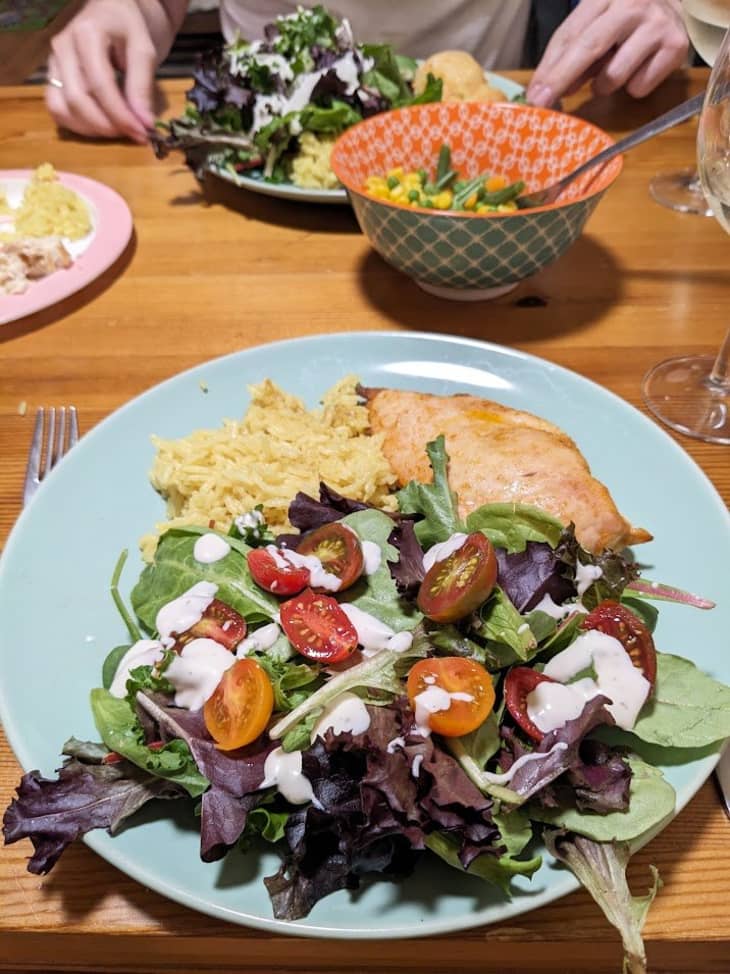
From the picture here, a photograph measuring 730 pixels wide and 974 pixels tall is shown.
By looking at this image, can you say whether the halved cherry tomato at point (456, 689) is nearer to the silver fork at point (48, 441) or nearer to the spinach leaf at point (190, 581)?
the spinach leaf at point (190, 581)

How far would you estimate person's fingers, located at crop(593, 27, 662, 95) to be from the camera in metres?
2.88

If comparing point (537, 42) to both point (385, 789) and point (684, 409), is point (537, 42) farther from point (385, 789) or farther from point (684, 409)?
point (385, 789)

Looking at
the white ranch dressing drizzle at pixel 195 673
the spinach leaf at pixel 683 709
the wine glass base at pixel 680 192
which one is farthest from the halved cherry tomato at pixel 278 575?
the wine glass base at pixel 680 192

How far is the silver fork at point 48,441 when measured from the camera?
5.42ft

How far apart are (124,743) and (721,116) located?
146 centimetres

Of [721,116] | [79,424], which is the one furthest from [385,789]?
[721,116]

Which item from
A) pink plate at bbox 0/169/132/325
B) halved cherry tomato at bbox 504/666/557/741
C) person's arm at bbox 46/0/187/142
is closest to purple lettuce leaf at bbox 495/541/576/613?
halved cherry tomato at bbox 504/666/557/741

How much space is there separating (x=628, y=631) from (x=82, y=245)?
1.91 metres

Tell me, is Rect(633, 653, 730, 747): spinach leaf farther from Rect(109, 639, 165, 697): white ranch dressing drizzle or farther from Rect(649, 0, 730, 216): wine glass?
Rect(649, 0, 730, 216): wine glass

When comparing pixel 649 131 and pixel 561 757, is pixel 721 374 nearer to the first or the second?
pixel 649 131

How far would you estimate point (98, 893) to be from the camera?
3.53 feet

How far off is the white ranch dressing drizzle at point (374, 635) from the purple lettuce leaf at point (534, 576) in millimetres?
169

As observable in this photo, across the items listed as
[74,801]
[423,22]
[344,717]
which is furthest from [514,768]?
[423,22]

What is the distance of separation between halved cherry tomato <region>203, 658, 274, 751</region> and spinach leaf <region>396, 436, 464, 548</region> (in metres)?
0.37
